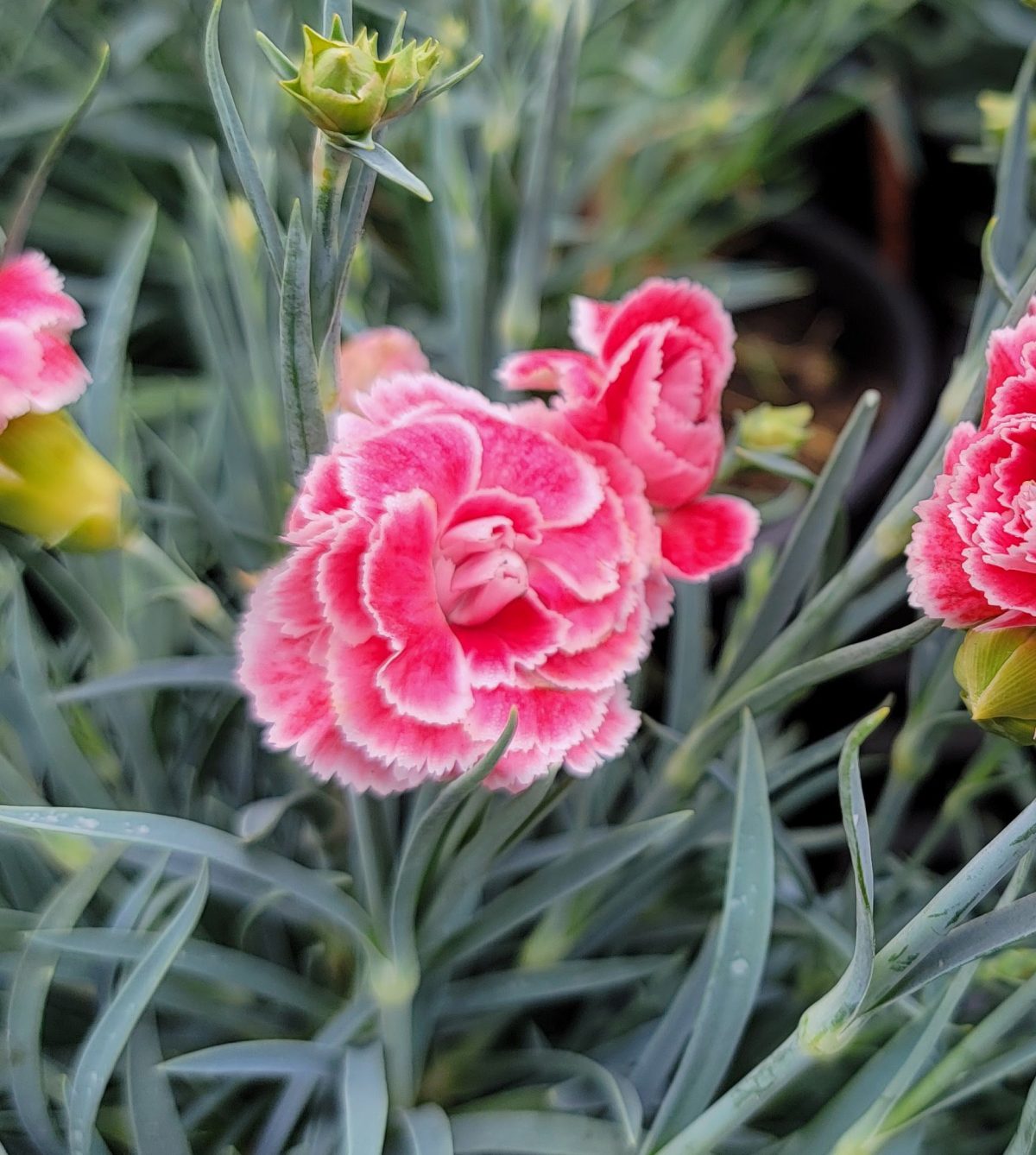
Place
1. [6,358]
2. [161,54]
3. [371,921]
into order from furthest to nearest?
[161,54] < [371,921] < [6,358]

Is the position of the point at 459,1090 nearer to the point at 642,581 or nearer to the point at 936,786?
the point at 642,581

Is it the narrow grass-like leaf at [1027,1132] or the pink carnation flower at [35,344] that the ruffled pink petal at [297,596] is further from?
the narrow grass-like leaf at [1027,1132]

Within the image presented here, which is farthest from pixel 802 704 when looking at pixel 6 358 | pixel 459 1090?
pixel 6 358

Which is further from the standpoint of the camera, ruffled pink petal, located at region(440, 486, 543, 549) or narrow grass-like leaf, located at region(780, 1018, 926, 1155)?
narrow grass-like leaf, located at region(780, 1018, 926, 1155)

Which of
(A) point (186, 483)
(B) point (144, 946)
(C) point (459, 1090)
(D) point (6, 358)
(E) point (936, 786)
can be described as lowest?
(E) point (936, 786)

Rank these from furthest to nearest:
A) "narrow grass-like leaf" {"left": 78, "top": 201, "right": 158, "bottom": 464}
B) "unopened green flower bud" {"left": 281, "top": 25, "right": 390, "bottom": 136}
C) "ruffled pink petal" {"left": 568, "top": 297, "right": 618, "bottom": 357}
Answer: "narrow grass-like leaf" {"left": 78, "top": 201, "right": 158, "bottom": 464}
"ruffled pink petal" {"left": 568, "top": 297, "right": 618, "bottom": 357}
"unopened green flower bud" {"left": 281, "top": 25, "right": 390, "bottom": 136}

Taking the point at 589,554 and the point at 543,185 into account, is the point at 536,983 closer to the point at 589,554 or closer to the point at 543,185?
the point at 589,554

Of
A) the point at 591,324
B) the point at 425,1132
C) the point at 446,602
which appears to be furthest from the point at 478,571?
the point at 425,1132

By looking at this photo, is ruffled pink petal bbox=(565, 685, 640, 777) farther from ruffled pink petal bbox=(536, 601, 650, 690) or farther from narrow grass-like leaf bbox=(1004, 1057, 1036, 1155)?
narrow grass-like leaf bbox=(1004, 1057, 1036, 1155)

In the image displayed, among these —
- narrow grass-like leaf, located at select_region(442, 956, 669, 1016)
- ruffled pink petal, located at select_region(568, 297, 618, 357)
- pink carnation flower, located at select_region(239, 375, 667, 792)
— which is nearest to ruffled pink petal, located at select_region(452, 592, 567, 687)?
pink carnation flower, located at select_region(239, 375, 667, 792)
